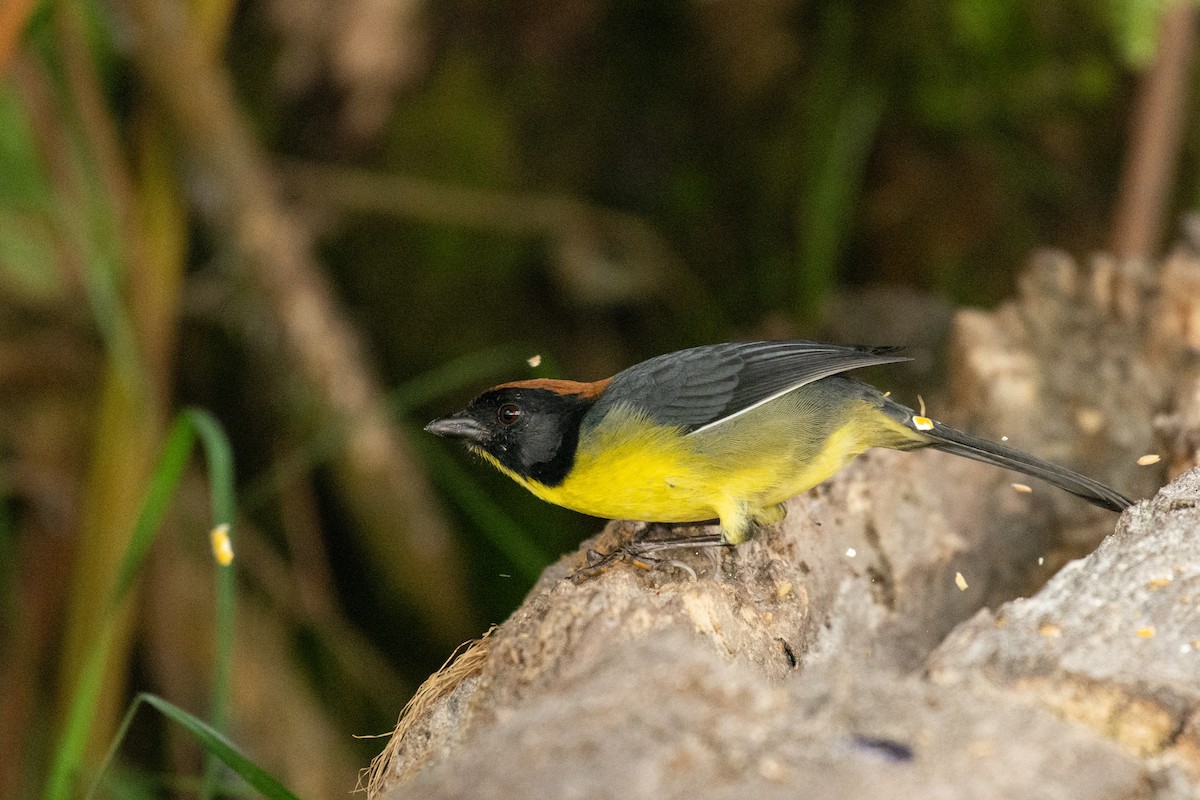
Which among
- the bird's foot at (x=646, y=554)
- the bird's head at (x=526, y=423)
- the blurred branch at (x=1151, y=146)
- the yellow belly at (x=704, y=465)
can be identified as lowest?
the bird's foot at (x=646, y=554)

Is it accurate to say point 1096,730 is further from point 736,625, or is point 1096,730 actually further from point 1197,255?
point 1197,255

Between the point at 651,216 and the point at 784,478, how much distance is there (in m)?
3.65

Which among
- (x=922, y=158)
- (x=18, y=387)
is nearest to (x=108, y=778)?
(x=18, y=387)

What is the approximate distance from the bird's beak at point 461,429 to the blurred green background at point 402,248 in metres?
0.30

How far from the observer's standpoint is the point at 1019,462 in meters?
3.08

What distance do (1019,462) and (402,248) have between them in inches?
150

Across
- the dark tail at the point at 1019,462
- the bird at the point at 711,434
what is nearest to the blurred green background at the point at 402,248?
the bird at the point at 711,434

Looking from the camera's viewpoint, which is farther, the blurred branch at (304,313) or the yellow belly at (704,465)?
the blurred branch at (304,313)

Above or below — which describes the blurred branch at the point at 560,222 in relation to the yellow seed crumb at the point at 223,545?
above

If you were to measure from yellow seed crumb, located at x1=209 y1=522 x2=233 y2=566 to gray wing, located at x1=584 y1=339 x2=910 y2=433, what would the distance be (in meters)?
0.95

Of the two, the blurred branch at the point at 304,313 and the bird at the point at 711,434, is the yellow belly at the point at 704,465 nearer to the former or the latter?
the bird at the point at 711,434

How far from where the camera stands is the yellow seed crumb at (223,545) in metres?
2.61

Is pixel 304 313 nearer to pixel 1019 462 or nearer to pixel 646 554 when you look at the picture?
pixel 646 554

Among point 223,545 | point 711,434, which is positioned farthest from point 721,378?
point 223,545
